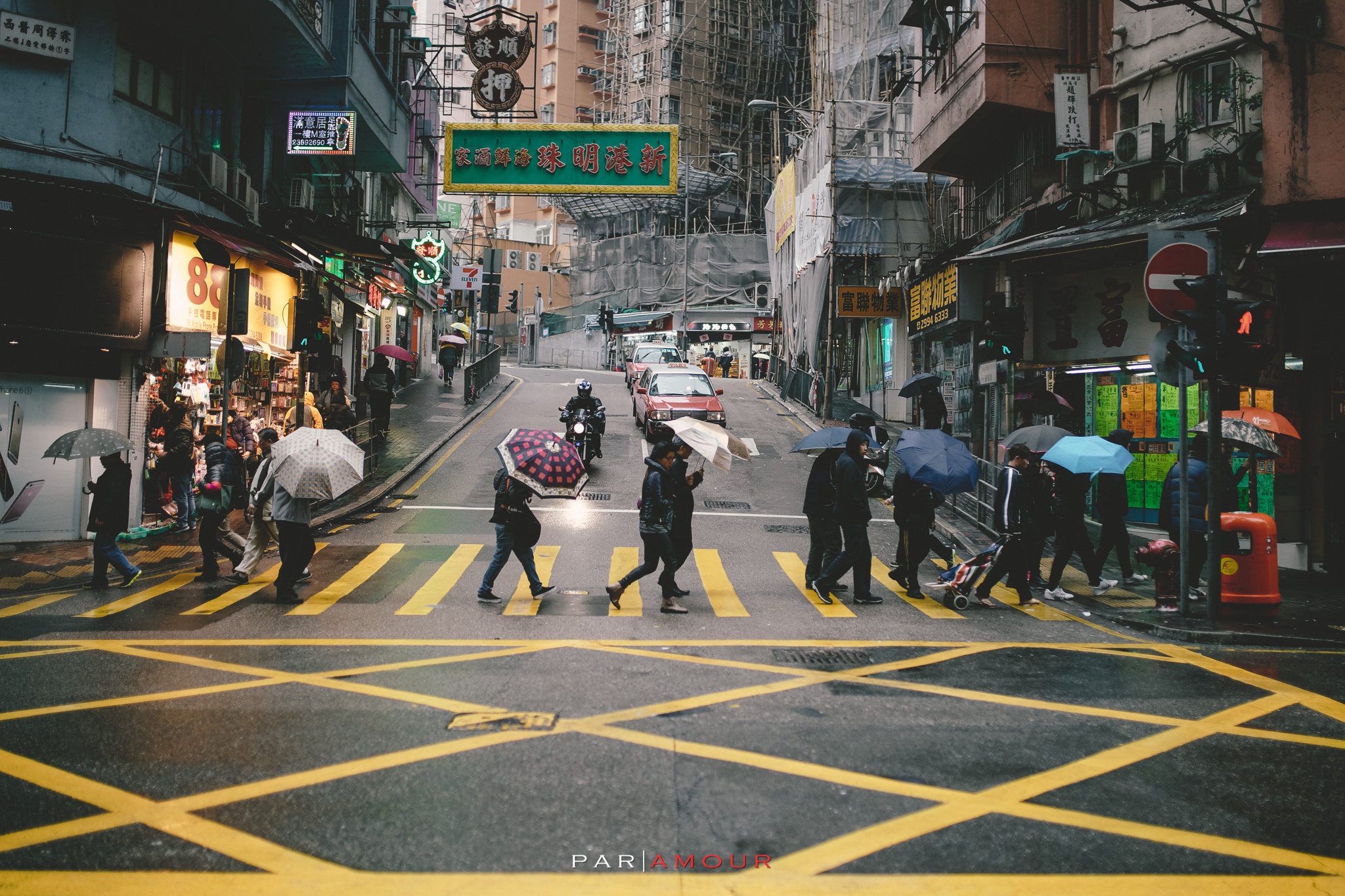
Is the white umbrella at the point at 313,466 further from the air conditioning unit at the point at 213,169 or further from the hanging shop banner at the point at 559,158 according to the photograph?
the hanging shop banner at the point at 559,158

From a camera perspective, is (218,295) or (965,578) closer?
(965,578)

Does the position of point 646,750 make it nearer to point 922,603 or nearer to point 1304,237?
point 922,603

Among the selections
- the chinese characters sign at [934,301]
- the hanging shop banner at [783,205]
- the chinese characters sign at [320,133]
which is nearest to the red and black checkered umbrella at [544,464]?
the chinese characters sign at [320,133]

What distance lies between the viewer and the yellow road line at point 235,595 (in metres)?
9.81

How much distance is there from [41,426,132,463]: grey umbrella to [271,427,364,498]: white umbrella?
6.89 feet

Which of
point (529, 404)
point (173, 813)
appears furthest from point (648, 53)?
point (173, 813)

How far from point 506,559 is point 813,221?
23.8m

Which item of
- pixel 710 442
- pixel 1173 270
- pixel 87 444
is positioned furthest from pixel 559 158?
pixel 1173 270

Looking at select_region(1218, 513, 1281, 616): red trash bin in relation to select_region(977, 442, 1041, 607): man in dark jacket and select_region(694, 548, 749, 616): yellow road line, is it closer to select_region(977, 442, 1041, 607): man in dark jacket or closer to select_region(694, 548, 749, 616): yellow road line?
select_region(977, 442, 1041, 607): man in dark jacket

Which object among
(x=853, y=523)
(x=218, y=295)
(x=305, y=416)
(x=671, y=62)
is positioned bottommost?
(x=853, y=523)

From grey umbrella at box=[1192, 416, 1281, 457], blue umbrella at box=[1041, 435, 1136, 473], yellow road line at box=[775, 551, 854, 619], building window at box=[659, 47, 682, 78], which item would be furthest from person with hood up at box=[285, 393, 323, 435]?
building window at box=[659, 47, 682, 78]

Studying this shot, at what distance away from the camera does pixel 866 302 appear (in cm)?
2839

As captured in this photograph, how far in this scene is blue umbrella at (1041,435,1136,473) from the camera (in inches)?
428

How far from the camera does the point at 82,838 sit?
Answer: 427cm
